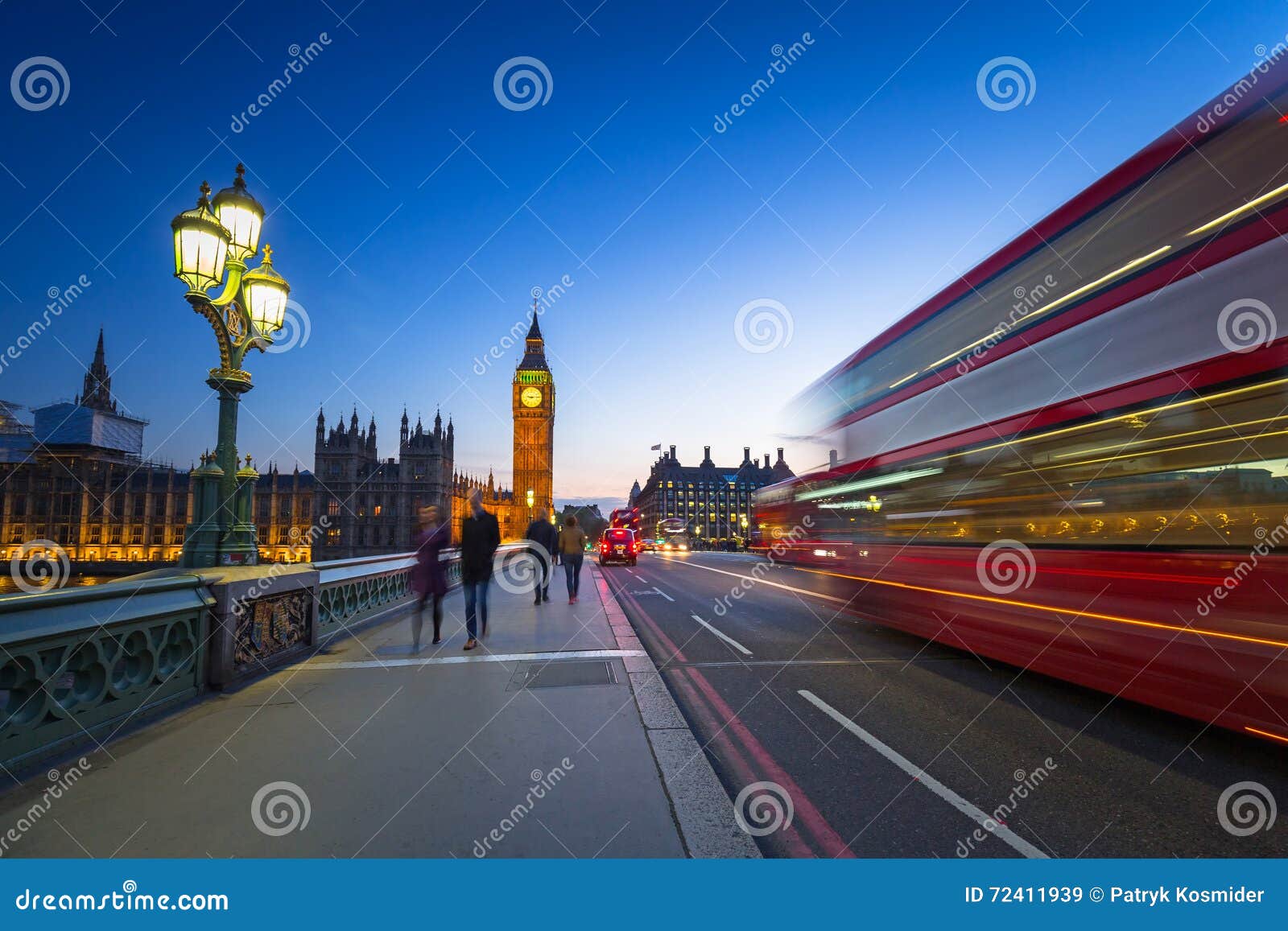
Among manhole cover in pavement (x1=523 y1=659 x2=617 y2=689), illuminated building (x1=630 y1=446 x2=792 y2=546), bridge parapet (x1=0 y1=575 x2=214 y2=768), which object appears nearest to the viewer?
bridge parapet (x1=0 y1=575 x2=214 y2=768)

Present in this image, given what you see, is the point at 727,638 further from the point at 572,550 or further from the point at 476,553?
the point at 572,550

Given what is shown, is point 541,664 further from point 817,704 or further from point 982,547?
point 982,547

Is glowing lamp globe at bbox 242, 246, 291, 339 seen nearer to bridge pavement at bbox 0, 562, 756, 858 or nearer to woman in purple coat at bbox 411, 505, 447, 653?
woman in purple coat at bbox 411, 505, 447, 653

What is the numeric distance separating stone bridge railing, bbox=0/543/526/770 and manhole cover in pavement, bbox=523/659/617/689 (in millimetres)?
3022

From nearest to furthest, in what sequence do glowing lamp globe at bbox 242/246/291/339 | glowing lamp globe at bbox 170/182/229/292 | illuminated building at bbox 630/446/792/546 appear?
1. glowing lamp globe at bbox 170/182/229/292
2. glowing lamp globe at bbox 242/246/291/339
3. illuminated building at bbox 630/446/792/546

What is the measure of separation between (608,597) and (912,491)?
818 cm

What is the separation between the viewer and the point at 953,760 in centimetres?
420

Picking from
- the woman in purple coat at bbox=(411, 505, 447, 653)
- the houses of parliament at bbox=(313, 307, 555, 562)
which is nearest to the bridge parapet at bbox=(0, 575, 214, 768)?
the woman in purple coat at bbox=(411, 505, 447, 653)

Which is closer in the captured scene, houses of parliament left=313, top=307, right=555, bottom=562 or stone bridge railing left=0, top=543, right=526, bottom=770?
stone bridge railing left=0, top=543, right=526, bottom=770

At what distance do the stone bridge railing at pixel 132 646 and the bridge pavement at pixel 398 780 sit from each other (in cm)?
25

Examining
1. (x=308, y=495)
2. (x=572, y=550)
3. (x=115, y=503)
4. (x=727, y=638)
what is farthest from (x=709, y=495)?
(x=727, y=638)

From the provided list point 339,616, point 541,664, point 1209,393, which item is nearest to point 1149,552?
point 1209,393

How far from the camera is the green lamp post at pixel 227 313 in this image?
6793mm

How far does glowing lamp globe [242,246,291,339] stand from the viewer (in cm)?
787
